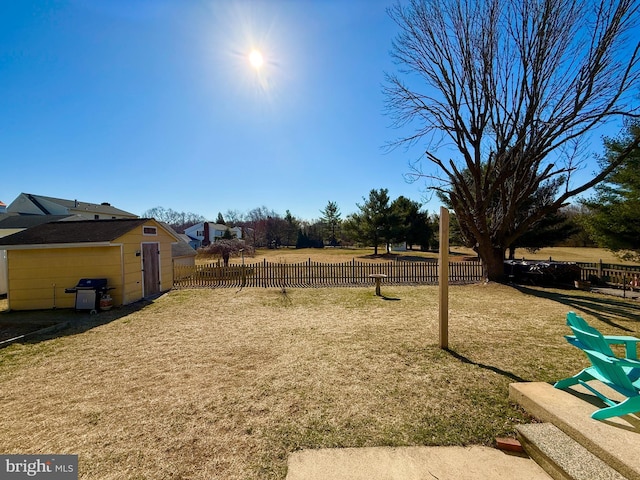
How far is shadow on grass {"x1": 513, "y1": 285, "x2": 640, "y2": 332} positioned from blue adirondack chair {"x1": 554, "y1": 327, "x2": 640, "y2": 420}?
4.89m

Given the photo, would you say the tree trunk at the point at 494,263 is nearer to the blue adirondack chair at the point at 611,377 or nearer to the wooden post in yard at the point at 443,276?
the wooden post in yard at the point at 443,276

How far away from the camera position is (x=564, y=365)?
4207 millimetres

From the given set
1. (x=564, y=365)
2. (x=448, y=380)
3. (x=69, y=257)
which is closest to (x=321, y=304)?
(x=448, y=380)

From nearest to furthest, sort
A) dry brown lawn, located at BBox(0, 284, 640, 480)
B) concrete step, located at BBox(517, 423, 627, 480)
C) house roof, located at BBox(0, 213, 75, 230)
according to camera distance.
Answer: concrete step, located at BBox(517, 423, 627, 480)
dry brown lawn, located at BBox(0, 284, 640, 480)
house roof, located at BBox(0, 213, 75, 230)

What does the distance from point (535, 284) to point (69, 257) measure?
59.9ft

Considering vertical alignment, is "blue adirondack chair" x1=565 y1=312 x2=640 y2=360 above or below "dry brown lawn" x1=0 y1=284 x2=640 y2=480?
above

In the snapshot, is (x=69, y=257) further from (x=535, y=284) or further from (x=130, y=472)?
(x=535, y=284)

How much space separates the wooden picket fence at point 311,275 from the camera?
43.2 feet

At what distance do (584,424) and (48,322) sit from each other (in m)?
10.5

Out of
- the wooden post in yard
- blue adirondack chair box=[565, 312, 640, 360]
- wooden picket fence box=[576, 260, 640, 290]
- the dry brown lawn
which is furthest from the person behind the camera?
wooden picket fence box=[576, 260, 640, 290]

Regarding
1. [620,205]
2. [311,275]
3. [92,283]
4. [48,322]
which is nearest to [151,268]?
[92,283]

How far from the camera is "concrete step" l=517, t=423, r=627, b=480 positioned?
201 centimetres

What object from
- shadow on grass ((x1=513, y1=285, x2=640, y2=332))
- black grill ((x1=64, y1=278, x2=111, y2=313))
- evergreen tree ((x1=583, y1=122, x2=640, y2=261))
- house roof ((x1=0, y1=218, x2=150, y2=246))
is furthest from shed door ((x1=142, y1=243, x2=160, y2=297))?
evergreen tree ((x1=583, y1=122, x2=640, y2=261))

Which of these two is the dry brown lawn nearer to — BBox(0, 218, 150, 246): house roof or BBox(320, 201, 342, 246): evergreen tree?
BBox(0, 218, 150, 246): house roof
